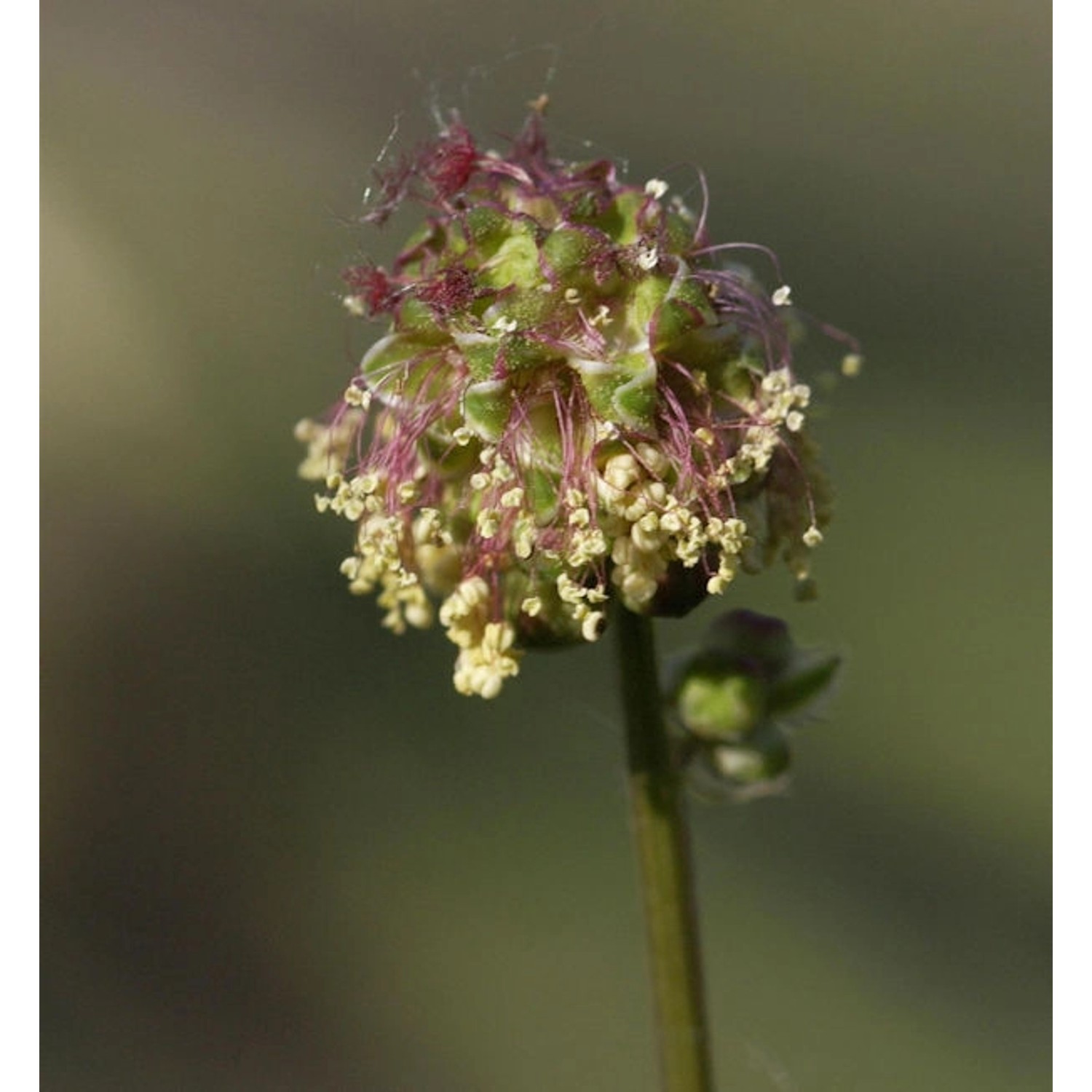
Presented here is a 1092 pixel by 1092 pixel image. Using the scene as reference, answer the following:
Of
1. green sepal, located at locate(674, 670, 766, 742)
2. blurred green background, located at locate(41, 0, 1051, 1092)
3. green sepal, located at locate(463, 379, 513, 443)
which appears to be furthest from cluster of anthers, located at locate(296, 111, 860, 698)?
blurred green background, located at locate(41, 0, 1051, 1092)

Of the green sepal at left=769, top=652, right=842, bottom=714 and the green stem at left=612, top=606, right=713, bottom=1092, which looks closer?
the green stem at left=612, top=606, right=713, bottom=1092

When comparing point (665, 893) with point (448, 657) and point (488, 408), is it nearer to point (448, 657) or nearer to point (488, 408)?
point (488, 408)

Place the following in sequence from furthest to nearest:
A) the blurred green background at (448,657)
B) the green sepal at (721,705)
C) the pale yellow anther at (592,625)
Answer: the blurred green background at (448,657) → the green sepal at (721,705) → the pale yellow anther at (592,625)

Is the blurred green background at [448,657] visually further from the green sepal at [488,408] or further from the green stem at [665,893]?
the green sepal at [488,408]

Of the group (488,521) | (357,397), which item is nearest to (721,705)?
(488,521)

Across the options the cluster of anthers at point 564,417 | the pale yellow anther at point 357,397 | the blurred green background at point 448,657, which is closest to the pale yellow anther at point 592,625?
the cluster of anthers at point 564,417

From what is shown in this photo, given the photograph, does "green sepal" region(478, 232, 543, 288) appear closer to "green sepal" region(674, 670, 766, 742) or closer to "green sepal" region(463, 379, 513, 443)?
"green sepal" region(463, 379, 513, 443)
